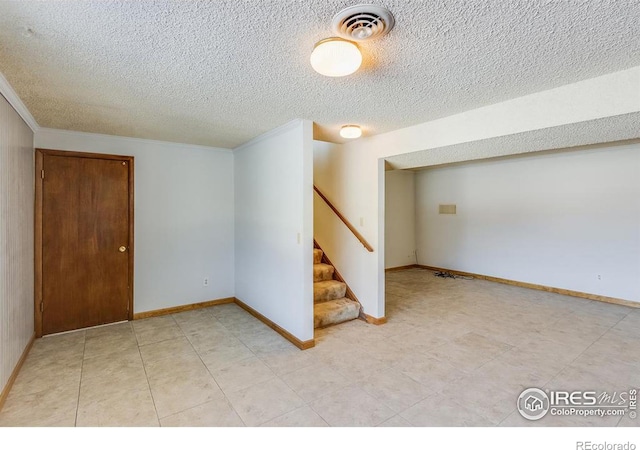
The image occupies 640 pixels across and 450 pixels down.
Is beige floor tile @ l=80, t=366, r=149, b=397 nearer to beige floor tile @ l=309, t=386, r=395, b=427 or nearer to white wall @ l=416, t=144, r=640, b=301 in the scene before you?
beige floor tile @ l=309, t=386, r=395, b=427

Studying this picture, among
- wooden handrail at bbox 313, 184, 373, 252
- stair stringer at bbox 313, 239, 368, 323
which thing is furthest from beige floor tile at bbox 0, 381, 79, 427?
wooden handrail at bbox 313, 184, 373, 252

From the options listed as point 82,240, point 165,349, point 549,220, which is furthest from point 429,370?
point 549,220

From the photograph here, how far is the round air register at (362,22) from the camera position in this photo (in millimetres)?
1438

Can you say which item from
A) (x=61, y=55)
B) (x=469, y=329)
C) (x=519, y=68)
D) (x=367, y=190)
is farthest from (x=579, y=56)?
(x=61, y=55)

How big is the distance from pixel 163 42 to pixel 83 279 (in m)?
3.25

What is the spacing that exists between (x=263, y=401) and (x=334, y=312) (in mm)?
1670

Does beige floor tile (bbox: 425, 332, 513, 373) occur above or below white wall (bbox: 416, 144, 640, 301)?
below

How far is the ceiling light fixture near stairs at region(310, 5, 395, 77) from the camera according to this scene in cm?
146

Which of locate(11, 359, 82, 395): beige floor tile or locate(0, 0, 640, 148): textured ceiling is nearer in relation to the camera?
locate(0, 0, 640, 148): textured ceiling

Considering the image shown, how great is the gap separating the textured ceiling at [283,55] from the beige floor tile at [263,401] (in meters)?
2.30

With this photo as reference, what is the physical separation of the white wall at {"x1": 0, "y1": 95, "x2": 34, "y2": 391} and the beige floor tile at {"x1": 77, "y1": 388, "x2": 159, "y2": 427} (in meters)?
0.69

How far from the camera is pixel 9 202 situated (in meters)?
2.51

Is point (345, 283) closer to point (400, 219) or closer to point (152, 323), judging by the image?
point (152, 323)

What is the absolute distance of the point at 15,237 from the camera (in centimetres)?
268
